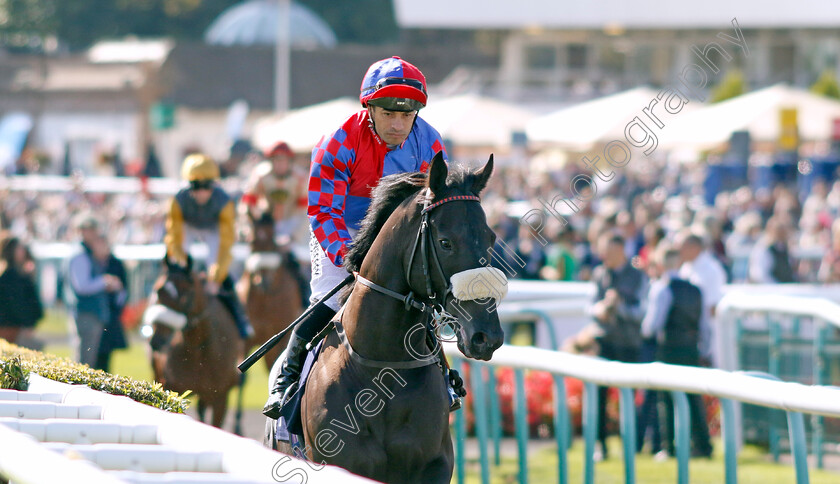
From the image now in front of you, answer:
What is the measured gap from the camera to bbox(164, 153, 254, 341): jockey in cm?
841

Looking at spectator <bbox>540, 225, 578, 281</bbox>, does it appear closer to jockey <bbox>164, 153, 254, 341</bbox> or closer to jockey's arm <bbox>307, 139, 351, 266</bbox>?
jockey <bbox>164, 153, 254, 341</bbox>

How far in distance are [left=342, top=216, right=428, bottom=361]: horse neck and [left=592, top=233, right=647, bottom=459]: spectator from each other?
451 cm

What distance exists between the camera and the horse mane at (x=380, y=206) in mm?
4316

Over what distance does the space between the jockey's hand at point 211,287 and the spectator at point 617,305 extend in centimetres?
271

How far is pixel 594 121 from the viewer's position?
700 inches

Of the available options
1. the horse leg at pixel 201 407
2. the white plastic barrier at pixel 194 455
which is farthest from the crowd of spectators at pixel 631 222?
the white plastic barrier at pixel 194 455

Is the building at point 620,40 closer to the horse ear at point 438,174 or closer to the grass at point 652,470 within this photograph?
the grass at point 652,470

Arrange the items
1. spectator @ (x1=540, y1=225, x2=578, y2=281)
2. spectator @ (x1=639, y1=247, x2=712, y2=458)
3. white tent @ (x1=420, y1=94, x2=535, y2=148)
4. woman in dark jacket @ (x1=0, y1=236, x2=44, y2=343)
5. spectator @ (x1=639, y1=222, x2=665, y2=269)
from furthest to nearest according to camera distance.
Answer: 1. white tent @ (x1=420, y1=94, x2=535, y2=148)
2. spectator @ (x1=540, y1=225, x2=578, y2=281)
3. woman in dark jacket @ (x1=0, y1=236, x2=44, y2=343)
4. spectator @ (x1=639, y1=222, x2=665, y2=269)
5. spectator @ (x1=639, y1=247, x2=712, y2=458)

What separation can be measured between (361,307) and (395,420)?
A: 416 millimetres

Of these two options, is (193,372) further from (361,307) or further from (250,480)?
(250,480)

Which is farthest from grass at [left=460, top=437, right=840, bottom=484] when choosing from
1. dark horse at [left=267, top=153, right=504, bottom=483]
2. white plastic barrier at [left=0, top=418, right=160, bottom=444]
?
white plastic barrier at [left=0, top=418, right=160, bottom=444]

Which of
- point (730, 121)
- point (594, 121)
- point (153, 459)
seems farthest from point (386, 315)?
point (594, 121)

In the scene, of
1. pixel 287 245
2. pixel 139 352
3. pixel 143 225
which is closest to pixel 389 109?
pixel 287 245

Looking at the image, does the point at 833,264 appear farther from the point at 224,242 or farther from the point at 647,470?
the point at 224,242
